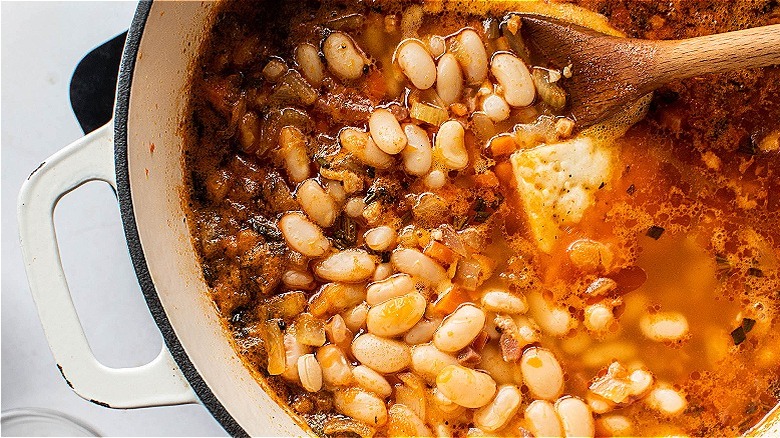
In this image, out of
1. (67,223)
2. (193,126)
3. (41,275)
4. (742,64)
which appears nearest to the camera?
(41,275)

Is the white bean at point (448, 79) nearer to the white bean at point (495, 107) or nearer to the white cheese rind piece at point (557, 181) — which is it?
the white bean at point (495, 107)

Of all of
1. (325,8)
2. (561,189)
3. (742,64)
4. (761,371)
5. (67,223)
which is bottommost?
(761,371)

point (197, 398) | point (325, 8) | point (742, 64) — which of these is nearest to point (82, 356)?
point (197, 398)

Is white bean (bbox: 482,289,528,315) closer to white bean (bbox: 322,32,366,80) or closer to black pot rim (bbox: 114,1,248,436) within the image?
white bean (bbox: 322,32,366,80)

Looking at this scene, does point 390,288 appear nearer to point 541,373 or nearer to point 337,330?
point 337,330

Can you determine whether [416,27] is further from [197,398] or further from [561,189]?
[197,398]
